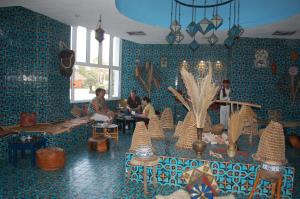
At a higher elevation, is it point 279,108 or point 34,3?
point 34,3

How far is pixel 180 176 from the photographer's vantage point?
4445mm

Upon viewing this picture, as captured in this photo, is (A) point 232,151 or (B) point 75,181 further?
(B) point 75,181

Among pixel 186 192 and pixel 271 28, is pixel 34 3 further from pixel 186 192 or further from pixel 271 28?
pixel 271 28

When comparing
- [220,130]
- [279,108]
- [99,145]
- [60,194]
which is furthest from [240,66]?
[60,194]

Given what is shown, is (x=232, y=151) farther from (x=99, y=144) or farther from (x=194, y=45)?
(x=99, y=144)

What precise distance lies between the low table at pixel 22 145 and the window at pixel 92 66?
2.96m

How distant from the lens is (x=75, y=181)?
15.5 feet

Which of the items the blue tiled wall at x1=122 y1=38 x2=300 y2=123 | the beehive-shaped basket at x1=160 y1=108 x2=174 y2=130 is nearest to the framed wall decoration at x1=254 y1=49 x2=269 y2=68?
the blue tiled wall at x1=122 y1=38 x2=300 y2=123

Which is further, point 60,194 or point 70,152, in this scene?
point 70,152

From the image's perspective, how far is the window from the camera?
8.85 metres

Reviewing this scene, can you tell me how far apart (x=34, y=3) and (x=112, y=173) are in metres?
3.92

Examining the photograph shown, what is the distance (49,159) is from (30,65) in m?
2.78

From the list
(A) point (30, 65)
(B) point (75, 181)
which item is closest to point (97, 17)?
(A) point (30, 65)

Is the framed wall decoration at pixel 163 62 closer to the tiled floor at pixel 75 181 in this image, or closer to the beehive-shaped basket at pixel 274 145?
the tiled floor at pixel 75 181
